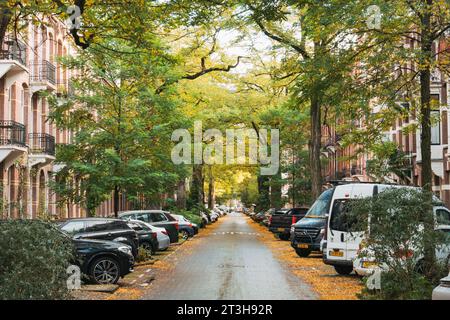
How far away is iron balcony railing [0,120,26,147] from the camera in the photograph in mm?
33438

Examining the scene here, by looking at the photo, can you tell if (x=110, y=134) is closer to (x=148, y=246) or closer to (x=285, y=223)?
(x=148, y=246)

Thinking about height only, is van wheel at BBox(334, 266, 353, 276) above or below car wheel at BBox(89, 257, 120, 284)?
below

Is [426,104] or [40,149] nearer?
[426,104]

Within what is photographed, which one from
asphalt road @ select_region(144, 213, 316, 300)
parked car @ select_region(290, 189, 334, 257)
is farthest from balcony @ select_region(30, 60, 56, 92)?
parked car @ select_region(290, 189, 334, 257)

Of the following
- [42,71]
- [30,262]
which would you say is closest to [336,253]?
[30,262]

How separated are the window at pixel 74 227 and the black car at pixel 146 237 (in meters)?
6.47

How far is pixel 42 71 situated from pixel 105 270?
76.6 ft

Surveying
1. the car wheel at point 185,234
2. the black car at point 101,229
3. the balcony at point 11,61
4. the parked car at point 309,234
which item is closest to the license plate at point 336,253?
the black car at point 101,229

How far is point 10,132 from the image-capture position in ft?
111

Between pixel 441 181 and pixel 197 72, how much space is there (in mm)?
17230

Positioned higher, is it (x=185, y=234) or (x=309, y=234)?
(x=309, y=234)

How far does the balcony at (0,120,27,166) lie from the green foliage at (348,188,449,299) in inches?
866

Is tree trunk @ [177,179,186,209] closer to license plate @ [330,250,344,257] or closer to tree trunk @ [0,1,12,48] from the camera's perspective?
license plate @ [330,250,344,257]
